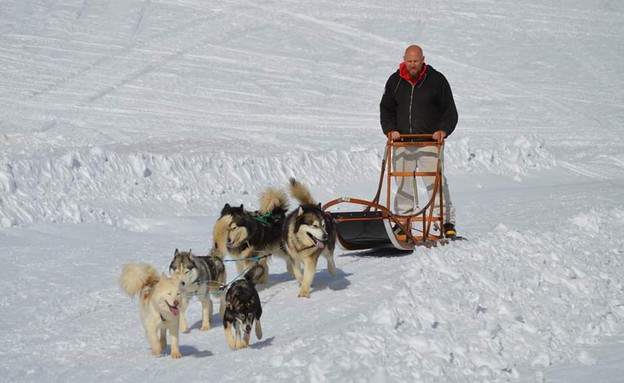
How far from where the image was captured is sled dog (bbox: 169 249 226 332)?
5891mm

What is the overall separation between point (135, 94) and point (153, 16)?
27.6 ft

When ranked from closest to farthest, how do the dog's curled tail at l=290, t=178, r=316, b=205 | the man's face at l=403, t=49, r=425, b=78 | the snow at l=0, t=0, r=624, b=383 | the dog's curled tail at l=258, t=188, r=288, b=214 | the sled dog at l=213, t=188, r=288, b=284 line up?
the snow at l=0, t=0, r=624, b=383 → the sled dog at l=213, t=188, r=288, b=284 → the dog's curled tail at l=290, t=178, r=316, b=205 → the dog's curled tail at l=258, t=188, r=288, b=214 → the man's face at l=403, t=49, r=425, b=78

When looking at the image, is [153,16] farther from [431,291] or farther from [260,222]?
[431,291]

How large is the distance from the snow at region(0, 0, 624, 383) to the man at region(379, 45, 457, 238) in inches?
27.5

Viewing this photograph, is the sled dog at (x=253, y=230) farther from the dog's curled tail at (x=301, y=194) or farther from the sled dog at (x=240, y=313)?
the sled dog at (x=240, y=313)

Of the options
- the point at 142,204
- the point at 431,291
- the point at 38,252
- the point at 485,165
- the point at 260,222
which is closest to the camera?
the point at 431,291

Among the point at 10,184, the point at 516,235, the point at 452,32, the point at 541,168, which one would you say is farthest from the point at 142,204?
the point at 452,32

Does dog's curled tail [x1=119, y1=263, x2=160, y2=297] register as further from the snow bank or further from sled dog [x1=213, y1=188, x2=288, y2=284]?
the snow bank

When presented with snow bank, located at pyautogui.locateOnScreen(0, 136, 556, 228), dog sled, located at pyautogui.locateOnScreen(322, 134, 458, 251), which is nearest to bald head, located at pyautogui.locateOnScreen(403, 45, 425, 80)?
dog sled, located at pyautogui.locateOnScreen(322, 134, 458, 251)

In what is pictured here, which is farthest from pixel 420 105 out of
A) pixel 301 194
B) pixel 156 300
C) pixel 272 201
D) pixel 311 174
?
pixel 311 174

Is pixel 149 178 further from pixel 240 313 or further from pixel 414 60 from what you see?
pixel 240 313

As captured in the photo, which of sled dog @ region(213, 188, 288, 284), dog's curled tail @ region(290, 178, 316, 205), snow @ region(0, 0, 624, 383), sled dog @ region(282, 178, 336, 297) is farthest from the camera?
dog's curled tail @ region(290, 178, 316, 205)

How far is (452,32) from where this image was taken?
30.5 meters

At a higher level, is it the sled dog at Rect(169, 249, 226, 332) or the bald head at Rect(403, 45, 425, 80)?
the bald head at Rect(403, 45, 425, 80)
